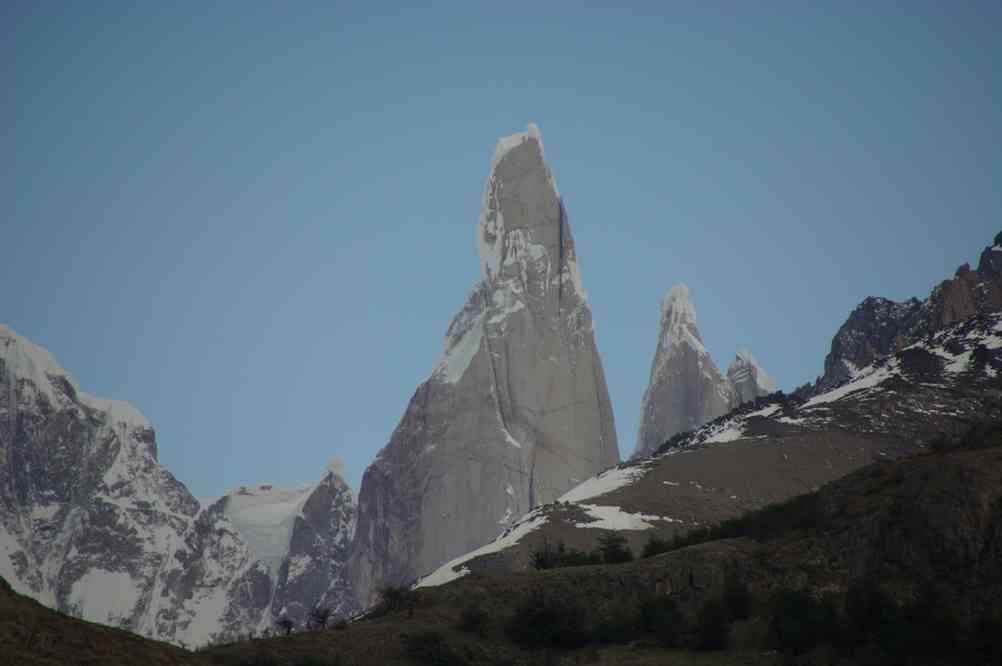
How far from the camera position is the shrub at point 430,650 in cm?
5553

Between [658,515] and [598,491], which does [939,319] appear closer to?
[598,491]

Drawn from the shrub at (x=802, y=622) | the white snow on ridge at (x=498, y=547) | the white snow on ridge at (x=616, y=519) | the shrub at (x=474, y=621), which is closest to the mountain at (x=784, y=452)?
the white snow on ridge at (x=616, y=519)

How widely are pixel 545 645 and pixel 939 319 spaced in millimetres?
152580

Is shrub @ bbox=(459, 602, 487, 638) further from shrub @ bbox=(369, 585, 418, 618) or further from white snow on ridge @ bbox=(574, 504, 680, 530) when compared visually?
white snow on ridge @ bbox=(574, 504, 680, 530)

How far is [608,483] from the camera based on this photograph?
558ft

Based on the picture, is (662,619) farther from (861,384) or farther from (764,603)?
(861,384)

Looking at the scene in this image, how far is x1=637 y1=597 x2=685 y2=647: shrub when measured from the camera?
190ft

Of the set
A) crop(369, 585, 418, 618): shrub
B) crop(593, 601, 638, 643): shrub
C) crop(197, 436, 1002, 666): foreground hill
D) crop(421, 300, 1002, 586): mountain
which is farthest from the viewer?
crop(421, 300, 1002, 586): mountain

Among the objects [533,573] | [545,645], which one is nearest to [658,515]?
[533,573]

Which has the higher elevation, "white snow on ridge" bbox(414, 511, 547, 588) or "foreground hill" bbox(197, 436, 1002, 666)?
"white snow on ridge" bbox(414, 511, 547, 588)

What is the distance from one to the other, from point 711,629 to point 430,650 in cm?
1123

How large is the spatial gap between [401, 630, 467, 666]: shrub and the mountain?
228 feet

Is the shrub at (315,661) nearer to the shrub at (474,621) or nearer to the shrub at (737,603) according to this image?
the shrub at (474,621)

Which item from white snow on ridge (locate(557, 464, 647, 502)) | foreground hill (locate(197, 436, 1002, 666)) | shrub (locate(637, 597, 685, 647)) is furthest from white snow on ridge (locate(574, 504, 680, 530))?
shrub (locate(637, 597, 685, 647))
